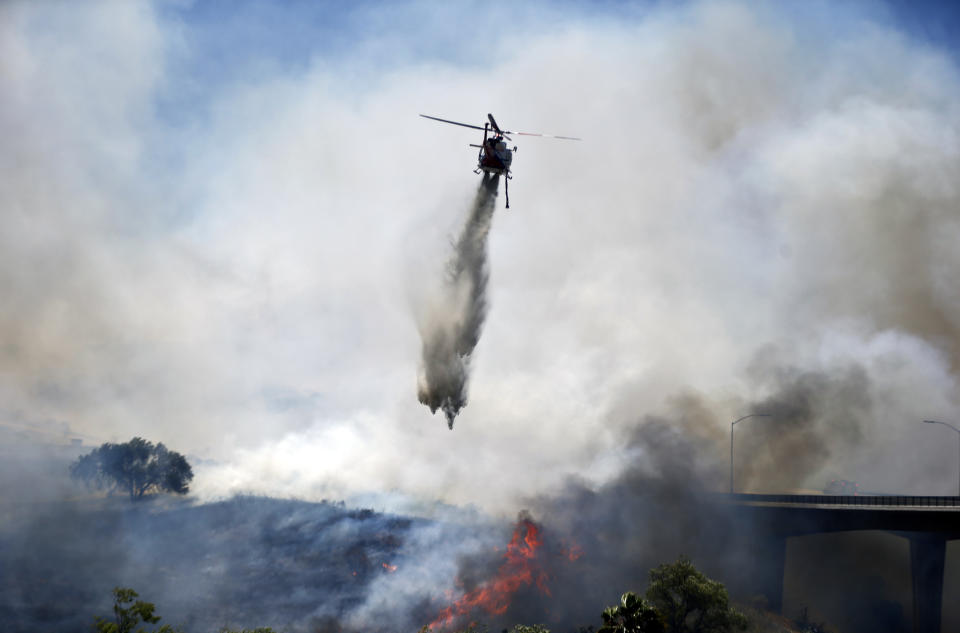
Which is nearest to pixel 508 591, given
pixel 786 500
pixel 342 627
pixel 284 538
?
pixel 342 627

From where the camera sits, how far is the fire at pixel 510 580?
7719 cm

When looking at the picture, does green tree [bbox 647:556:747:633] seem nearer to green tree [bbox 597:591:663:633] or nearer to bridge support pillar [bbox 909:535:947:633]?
green tree [bbox 597:591:663:633]

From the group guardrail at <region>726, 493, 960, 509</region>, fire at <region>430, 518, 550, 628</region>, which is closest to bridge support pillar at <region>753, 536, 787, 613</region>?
guardrail at <region>726, 493, 960, 509</region>

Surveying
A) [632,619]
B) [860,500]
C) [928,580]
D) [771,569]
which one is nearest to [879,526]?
[860,500]

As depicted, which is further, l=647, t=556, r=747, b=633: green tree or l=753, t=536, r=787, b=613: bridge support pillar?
l=753, t=536, r=787, b=613: bridge support pillar

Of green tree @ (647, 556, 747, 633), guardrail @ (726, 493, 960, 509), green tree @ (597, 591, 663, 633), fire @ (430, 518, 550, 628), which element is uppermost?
guardrail @ (726, 493, 960, 509)

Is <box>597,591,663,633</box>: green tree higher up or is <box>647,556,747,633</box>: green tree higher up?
<box>597,591,663,633</box>: green tree

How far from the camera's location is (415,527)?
101188 millimetres

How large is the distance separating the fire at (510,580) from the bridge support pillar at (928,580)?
149ft

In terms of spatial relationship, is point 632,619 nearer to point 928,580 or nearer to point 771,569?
point 771,569

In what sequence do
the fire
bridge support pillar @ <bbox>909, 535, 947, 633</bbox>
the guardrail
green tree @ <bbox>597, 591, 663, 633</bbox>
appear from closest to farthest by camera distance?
green tree @ <bbox>597, 591, 663, 633</bbox> < the guardrail < bridge support pillar @ <bbox>909, 535, 947, 633</bbox> < the fire

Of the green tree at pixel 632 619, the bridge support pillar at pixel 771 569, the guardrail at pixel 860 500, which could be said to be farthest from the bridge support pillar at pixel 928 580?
the green tree at pixel 632 619

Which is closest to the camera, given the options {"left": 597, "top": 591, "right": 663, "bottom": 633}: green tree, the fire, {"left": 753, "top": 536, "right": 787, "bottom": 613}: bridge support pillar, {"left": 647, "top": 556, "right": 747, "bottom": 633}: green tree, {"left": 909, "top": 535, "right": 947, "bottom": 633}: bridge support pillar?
{"left": 597, "top": 591, "right": 663, "bottom": 633}: green tree

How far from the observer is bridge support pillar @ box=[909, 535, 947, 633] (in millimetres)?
73250
